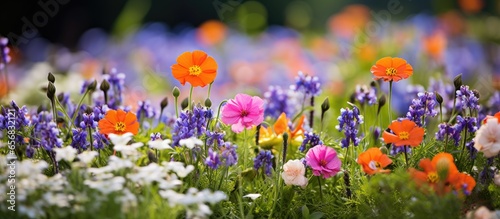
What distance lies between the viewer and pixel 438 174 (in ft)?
6.63

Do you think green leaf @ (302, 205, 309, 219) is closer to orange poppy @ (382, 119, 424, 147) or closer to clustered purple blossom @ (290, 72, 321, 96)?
orange poppy @ (382, 119, 424, 147)

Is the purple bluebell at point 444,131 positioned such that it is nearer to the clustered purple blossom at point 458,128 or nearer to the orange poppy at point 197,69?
the clustered purple blossom at point 458,128

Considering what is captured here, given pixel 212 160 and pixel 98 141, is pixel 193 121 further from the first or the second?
pixel 98 141

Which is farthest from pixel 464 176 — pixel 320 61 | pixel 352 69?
pixel 320 61

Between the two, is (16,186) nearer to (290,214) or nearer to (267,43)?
(290,214)

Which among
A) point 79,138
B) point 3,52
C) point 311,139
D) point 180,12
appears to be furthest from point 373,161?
point 180,12

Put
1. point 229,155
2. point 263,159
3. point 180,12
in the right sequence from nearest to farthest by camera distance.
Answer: point 229,155
point 263,159
point 180,12

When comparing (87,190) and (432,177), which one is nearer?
(87,190)

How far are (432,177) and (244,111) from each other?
61 centimetres

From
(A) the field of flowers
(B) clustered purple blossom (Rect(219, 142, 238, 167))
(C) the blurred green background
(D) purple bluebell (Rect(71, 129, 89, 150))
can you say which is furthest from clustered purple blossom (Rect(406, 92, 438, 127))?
(C) the blurred green background

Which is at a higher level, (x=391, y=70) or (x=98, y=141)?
(x=391, y=70)

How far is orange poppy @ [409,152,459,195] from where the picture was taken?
6.56 feet

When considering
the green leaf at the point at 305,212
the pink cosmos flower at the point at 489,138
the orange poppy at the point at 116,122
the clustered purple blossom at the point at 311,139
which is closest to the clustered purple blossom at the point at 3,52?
the orange poppy at the point at 116,122

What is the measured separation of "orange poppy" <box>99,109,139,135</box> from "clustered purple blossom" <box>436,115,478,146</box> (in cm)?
101
